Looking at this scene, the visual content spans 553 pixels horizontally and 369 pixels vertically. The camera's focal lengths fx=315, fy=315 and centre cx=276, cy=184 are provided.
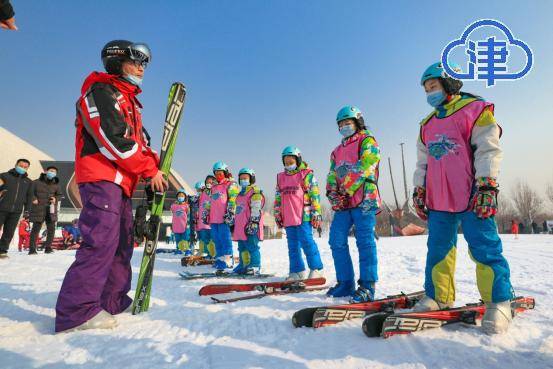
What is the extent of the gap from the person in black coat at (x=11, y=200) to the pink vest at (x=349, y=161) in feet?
29.0

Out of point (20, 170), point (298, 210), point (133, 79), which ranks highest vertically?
point (133, 79)

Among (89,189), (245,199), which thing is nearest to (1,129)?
(245,199)

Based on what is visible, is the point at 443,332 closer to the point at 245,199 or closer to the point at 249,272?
the point at 249,272

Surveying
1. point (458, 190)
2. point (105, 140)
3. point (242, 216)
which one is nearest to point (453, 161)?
point (458, 190)

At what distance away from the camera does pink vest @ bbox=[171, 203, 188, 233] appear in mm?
13031

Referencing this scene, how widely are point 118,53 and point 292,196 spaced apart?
3.57 meters

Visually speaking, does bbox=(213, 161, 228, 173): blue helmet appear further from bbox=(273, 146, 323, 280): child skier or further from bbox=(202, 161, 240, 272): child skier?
bbox=(273, 146, 323, 280): child skier

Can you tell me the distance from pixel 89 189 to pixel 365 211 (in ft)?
9.92

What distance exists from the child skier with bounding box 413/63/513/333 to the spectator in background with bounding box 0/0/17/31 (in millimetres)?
3575

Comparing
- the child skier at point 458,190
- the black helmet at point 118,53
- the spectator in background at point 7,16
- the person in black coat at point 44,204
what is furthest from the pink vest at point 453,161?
the person in black coat at point 44,204

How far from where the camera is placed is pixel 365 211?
13.0 ft

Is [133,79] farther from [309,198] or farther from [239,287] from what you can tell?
[309,198]

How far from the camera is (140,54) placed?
10.6 feet

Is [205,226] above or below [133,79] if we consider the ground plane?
below
